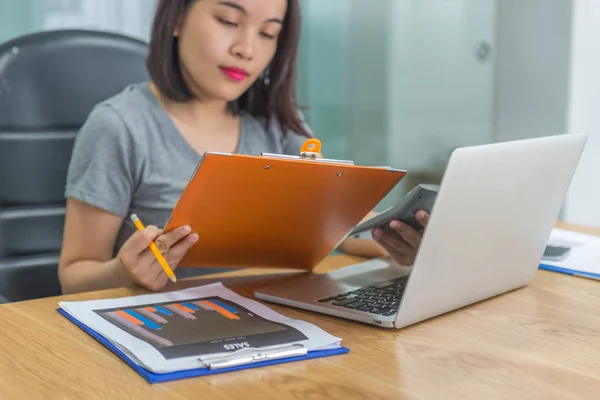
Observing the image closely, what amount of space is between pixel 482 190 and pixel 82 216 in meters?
0.68

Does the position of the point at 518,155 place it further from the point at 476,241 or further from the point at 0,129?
the point at 0,129

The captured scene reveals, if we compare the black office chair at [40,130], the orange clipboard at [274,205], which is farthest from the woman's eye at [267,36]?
the orange clipboard at [274,205]

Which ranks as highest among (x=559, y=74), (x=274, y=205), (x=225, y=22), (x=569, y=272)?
(x=225, y=22)

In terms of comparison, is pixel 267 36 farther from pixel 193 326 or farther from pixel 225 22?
pixel 193 326

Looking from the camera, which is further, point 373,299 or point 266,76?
point 266,76

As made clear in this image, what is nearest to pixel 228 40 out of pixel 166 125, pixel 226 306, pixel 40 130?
pixel 166 125

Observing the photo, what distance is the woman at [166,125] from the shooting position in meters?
1.28

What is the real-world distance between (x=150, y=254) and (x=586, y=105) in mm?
1733

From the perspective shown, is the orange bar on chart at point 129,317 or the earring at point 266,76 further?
the earring at point 266,76

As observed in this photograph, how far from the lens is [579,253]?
1.24 metres

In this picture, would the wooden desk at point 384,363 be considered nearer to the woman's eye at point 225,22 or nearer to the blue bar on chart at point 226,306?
the blue bar on chart at point 226,306

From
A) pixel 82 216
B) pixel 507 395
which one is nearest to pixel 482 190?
pixel 507 395

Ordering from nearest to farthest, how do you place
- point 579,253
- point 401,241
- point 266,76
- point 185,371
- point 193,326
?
point 185,371
point 193,326
point 401,241
point 579,253
point 266,76

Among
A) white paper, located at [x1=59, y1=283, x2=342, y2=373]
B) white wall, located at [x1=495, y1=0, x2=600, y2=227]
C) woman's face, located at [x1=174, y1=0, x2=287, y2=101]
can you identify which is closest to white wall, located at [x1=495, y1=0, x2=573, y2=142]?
white wall, located at [x1=495, y1=0, x2=600, y2=227]
